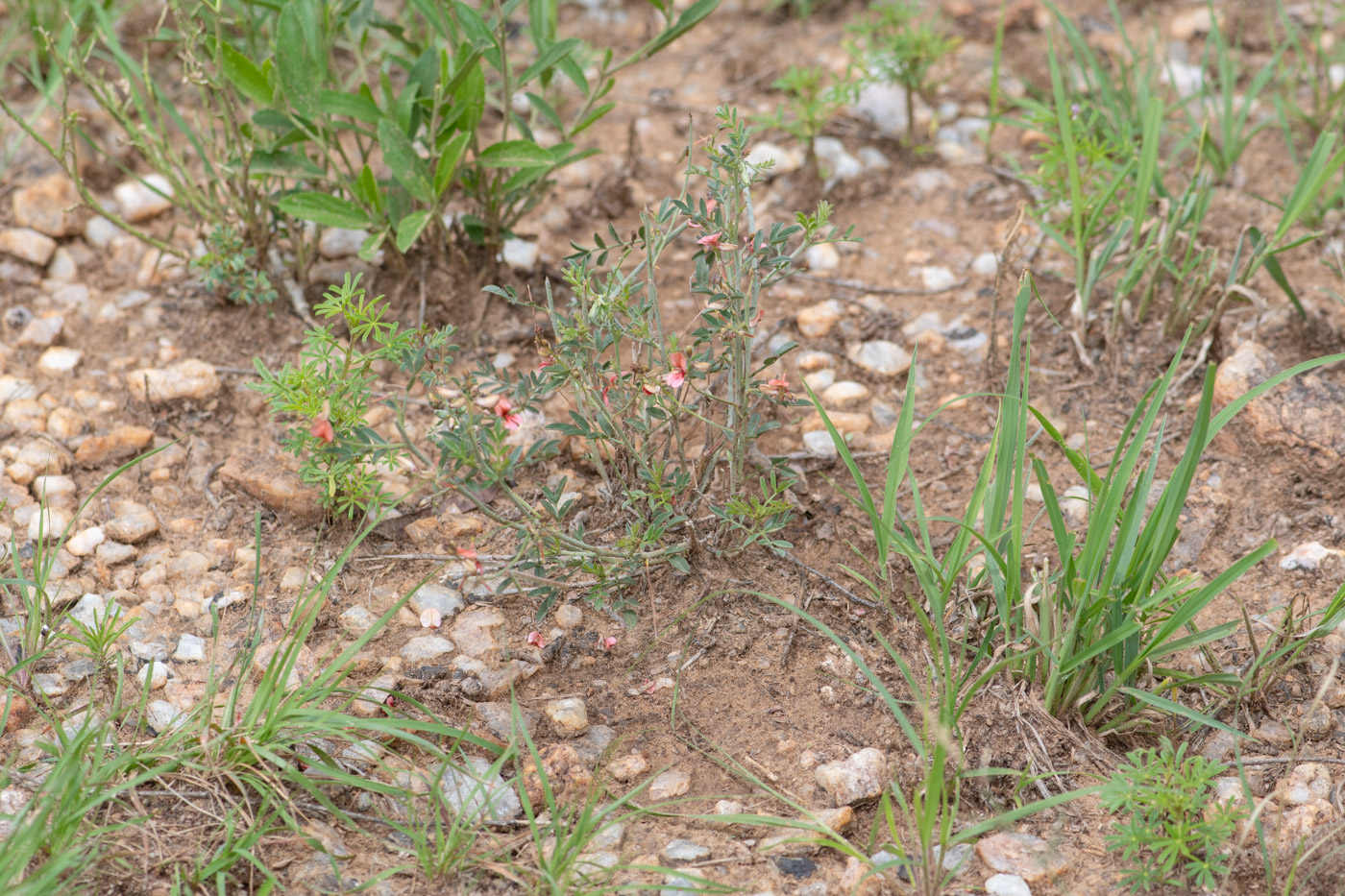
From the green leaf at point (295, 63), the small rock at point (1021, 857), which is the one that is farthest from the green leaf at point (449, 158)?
the small rock at point (1021, 857)

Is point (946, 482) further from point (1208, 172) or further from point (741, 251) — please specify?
point (1208, 172)

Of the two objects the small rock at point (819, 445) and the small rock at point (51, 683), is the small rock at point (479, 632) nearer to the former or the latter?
the small rock at point (51, 683)

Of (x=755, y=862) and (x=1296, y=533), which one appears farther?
(x=1296, y=533)

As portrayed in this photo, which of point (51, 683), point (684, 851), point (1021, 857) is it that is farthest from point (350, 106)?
point (1021, 857)

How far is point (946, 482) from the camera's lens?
7.82 ft

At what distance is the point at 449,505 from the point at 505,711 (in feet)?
1.82

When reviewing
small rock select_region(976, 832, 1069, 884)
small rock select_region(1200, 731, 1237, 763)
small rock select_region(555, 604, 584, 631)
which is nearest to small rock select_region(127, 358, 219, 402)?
small rock select_region(555, 604, 584, 631)

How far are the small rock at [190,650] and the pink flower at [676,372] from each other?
956 mm

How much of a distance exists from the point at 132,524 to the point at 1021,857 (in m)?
1.74

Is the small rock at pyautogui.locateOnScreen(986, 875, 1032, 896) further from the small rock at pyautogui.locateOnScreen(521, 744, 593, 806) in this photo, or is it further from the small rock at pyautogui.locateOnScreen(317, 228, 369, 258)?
the small rock at pyautogui.locateOnScreen(317, 228, 369, 258)

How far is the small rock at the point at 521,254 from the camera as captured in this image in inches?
110

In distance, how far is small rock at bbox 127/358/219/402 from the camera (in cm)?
245

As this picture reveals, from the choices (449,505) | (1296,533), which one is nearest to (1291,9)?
(1296,533)

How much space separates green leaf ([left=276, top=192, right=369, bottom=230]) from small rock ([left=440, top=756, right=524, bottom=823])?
4.07 feet
